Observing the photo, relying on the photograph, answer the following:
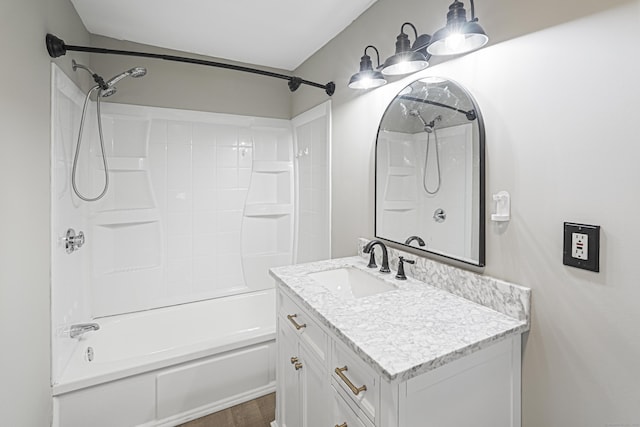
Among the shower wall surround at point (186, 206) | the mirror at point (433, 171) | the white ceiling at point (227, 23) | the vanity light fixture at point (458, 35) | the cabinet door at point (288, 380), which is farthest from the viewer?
the shower wall surround at point (186, 206)

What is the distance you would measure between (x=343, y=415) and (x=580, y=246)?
910 mm

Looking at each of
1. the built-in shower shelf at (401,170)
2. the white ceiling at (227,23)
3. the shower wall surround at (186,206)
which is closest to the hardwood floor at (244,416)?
the shower wall surround at (186,206)

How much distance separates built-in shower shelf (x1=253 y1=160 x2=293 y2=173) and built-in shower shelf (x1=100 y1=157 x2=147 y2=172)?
2.99ft

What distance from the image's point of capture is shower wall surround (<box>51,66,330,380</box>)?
234 cm

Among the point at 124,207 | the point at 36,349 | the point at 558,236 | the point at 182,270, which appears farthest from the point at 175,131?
the point at 558,236

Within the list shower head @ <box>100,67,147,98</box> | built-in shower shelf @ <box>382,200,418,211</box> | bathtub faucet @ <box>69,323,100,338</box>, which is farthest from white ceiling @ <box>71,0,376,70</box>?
bathtub faucet @ <box>69,323,100,338</box>

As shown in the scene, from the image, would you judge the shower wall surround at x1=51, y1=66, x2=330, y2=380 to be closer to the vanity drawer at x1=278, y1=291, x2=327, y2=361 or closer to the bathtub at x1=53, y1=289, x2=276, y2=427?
the bathtub at x1=53, y1=289, x2=276, y2=427

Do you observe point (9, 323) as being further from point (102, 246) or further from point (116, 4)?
point (116, 4)

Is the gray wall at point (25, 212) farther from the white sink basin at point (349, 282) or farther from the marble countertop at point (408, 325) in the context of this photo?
the white sink basin at point (349, 282)

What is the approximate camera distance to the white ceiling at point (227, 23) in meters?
1.84

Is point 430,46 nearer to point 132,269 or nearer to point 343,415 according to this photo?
point 343,415

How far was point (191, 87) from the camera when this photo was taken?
2.62m

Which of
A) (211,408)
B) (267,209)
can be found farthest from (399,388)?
(267,209)

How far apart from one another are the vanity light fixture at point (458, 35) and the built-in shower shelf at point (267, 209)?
204 cm
